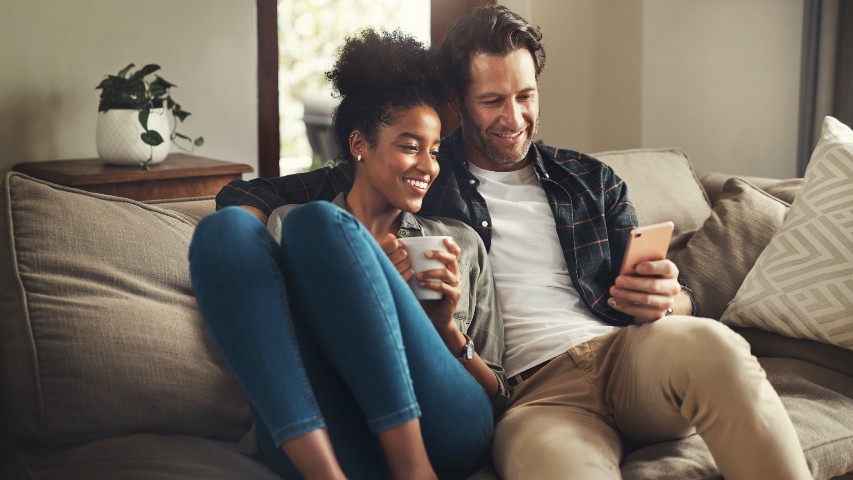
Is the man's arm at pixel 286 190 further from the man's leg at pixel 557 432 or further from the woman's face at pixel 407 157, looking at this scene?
the man's leg at pixel 557 432

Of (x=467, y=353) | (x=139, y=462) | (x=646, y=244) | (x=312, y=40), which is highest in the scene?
(x=312, y=40)

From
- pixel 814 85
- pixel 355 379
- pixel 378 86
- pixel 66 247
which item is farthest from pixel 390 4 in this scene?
pixel 355 379

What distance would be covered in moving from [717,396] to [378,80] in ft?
2.87

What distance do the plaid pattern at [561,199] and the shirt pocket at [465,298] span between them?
0.59 ft

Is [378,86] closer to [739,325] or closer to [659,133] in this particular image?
[739,325]

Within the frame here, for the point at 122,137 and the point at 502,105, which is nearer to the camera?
the point at 502,105

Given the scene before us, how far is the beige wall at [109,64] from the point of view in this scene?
9.52 ft

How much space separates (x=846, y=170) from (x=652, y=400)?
890mm

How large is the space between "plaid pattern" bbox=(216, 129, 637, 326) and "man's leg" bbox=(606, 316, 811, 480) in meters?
0.42

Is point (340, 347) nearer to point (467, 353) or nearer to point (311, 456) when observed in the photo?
point (311, 456)

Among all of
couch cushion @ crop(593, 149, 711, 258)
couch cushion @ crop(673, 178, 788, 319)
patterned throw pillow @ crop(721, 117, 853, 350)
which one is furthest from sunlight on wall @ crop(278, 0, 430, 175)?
patterned throw pillow @ crop(721, 117, 853, 350)

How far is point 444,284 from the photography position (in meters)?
1.38

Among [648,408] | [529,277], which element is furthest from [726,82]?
[648,408]

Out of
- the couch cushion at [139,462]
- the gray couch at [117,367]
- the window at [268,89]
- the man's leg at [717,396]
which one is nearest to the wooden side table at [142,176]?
the window at [268,89]
